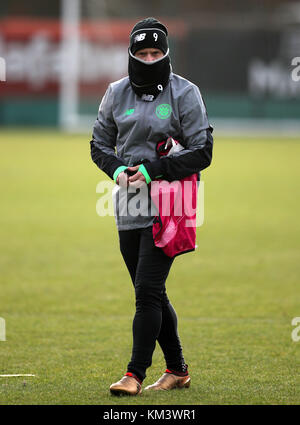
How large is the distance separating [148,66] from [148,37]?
16 centimetres

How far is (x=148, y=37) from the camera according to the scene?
14.6 feet

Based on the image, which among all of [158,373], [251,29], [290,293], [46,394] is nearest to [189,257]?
[290,293]

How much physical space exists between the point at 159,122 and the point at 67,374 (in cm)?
161

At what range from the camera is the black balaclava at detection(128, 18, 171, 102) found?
4.39 meters

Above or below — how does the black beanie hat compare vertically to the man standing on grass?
above

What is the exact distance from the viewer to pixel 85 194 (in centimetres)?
1529

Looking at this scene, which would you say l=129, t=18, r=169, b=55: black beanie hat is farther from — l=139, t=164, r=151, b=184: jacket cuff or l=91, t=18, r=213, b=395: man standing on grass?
l=139, t=164, r=151, b=184: jacket cuff

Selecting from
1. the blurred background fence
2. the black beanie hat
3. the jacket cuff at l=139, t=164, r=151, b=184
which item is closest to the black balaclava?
the black beanie hat

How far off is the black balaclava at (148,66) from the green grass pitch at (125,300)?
159cm

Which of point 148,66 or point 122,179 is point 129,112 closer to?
point 148,66

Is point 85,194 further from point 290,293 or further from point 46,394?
point 46,394

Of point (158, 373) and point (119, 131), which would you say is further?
point (158, 373)
